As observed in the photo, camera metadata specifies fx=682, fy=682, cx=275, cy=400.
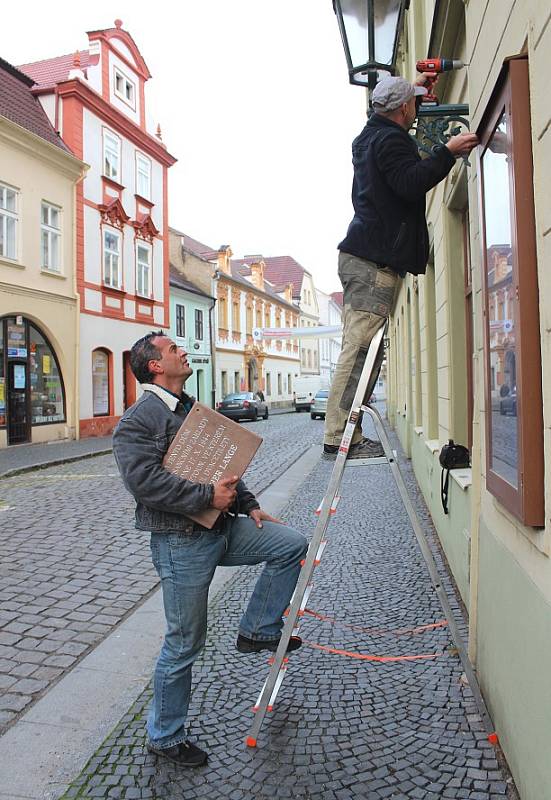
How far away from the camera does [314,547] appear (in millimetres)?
2773

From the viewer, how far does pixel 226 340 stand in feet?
130

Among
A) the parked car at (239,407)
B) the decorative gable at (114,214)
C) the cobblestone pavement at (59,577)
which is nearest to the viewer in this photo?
the cobblestone pavement at (59,577)

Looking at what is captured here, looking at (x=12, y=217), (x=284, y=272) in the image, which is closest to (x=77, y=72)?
(x=12, y=217)

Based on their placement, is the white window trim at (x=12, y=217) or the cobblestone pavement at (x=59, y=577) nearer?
the cobblestone pavement at (x=59, y=577)

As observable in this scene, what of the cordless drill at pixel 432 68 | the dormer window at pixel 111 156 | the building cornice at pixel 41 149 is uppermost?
the dormer window at pixel 111 156

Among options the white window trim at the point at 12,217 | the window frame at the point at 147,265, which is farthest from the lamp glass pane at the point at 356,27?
the window frame at the point at 147,265

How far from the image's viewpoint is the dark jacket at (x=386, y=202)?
262cm

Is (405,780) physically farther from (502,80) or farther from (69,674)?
(502,80)

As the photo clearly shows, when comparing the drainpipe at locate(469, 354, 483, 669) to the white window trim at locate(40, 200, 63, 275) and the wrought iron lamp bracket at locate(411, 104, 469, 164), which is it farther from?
the white window trim at locate(40, 200, 63, 275)

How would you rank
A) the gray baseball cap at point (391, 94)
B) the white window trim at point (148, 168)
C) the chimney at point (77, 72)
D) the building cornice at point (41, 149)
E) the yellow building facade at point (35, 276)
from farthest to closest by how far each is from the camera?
the white window trim at point (148, 168) → the chimney at point (77, 72) → the yellow building facade at point (35, 276) → the building cornice at point (41, 149) → the gray baseball cap at point (391, 94)

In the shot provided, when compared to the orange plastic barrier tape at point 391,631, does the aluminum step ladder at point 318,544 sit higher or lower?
higher

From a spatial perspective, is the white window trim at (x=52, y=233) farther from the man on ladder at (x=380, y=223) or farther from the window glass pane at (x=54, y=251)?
the man on ladder at (x=380, y=223)

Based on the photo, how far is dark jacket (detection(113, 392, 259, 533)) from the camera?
2.58 m

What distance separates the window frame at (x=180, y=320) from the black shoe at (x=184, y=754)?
3030 cm
